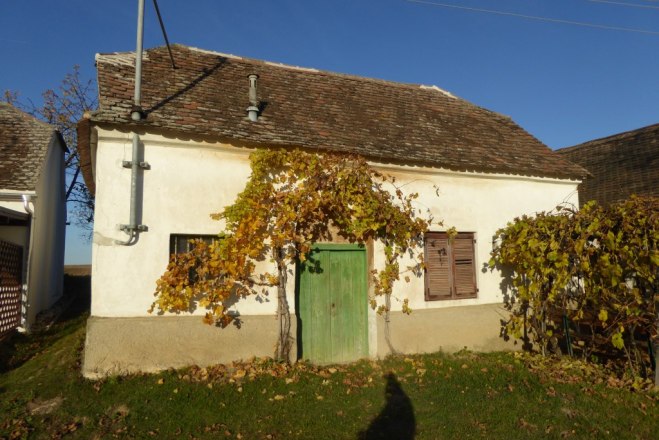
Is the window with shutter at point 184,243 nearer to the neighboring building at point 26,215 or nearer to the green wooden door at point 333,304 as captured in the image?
the green wooden door at point 333,304

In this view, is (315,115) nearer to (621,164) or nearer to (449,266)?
(449,266)

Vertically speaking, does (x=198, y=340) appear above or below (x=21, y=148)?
below

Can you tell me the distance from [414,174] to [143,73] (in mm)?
5907

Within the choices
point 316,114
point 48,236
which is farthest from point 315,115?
point 48,236

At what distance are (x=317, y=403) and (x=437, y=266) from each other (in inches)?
158

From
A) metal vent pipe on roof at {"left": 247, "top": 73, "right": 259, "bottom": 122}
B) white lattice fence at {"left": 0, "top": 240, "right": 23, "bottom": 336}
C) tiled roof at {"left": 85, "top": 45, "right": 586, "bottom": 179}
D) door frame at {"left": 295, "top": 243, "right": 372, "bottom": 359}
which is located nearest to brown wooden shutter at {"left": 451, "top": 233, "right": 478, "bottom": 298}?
tiled roof at {"left": 85, "top": 45, "right": 586, "bottom": 179}

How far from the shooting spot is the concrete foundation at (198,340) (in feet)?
20.8

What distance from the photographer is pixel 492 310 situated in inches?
348

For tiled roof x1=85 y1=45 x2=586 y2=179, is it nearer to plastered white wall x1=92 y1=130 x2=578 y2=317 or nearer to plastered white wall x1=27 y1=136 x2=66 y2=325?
plastered white wall x1=92 y1=130 x2=578 y2=317

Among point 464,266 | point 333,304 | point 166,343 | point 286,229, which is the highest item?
point 286,229

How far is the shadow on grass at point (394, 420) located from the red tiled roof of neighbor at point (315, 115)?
14.1ft

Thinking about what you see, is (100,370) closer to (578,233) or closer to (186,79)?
(186,79)

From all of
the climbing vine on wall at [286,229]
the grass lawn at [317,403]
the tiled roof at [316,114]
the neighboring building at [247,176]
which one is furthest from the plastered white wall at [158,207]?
the grass lawn at [317,403]

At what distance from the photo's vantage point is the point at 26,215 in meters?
9.23
